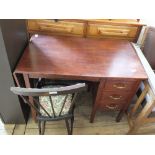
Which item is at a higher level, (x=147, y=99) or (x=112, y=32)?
(x=112, y=32)

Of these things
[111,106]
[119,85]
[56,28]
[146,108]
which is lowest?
[111,106]

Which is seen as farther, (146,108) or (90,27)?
(90,27)

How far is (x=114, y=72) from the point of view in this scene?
1.19 metres

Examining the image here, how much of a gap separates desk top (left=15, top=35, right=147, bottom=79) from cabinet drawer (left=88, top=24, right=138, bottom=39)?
0.09m

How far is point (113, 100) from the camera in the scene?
138 cm

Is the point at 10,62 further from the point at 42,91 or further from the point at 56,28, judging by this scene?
the point at 56,28

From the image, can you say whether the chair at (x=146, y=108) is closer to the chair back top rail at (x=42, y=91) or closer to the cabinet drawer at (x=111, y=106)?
the cabinet drawer at (x=111, y=106)

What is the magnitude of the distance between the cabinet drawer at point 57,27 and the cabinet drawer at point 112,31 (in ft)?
0.38

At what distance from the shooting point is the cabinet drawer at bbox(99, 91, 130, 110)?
1324 millimetres

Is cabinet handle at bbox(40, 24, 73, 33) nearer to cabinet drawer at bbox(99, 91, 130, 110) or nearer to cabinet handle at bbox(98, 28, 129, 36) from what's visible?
cabinet handle at bbox(98, 28, 129, 36)

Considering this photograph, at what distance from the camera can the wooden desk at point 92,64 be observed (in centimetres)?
115

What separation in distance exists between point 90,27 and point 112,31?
22 centimetres

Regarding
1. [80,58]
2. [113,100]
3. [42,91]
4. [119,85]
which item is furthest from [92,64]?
[42,91]
